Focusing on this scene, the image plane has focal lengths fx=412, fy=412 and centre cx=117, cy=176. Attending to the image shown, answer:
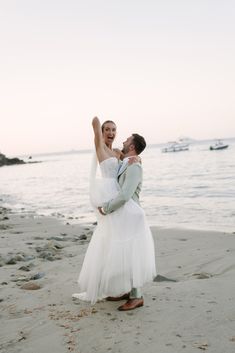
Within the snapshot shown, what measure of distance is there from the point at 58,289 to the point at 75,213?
37.4 feet

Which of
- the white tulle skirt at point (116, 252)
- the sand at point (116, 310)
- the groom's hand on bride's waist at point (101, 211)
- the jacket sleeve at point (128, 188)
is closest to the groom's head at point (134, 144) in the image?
the jacket sleeve at point (128, 188)

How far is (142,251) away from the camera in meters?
4.87

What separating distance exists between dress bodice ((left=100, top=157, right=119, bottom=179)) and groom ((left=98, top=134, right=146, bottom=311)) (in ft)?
0.24

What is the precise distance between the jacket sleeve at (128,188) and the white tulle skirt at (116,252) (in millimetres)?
111

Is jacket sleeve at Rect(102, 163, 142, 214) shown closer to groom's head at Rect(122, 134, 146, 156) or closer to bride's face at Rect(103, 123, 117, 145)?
groom's head at Rect(122, 134, 146, 156)

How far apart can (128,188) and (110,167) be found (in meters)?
0.42

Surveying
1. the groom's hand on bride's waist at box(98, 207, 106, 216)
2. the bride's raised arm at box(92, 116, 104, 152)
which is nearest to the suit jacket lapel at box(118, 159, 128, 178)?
the bride's raised arm at box(92, 116, 104, 152)

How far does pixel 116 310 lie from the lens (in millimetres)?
4992

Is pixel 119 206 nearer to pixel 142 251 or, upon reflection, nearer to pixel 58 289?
pixel 142 251

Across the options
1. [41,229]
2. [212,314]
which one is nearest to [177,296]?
[212,314]

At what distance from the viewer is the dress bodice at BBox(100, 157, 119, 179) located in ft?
16.4

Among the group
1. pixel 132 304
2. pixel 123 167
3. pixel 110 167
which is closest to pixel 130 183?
pixel 123 167

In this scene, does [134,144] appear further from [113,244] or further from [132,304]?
[132,304]

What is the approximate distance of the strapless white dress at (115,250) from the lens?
480 centimetres
